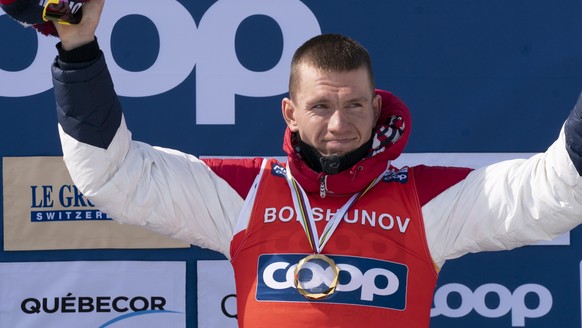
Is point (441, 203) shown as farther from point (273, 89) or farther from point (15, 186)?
point (15, 186)

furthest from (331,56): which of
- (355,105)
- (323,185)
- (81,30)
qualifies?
(81,30)

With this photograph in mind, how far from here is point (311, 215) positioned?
2.25 m

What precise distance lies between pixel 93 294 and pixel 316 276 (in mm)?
1241

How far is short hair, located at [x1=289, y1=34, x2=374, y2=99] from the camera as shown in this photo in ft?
7.28

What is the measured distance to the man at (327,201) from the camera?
2.12 meters

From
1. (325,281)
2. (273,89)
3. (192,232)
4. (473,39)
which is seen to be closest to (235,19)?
(273,89)

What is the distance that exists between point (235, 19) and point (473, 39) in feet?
2.80

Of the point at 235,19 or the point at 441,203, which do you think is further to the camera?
the point at 235,19

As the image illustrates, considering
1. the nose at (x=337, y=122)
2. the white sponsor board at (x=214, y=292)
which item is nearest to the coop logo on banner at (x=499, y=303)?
the white sponsor board at (x=214, y=292)

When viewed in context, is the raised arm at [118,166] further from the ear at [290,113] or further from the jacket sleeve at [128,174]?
the ear at [290,113]

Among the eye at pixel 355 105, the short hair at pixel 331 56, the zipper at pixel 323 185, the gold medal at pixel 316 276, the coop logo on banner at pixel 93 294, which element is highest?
the short hair at pixel 331 56

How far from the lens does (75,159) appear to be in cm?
211

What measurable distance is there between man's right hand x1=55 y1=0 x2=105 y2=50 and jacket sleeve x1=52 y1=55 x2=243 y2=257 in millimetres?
59

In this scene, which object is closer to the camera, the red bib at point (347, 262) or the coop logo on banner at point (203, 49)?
the red bib at point (347, 262)
